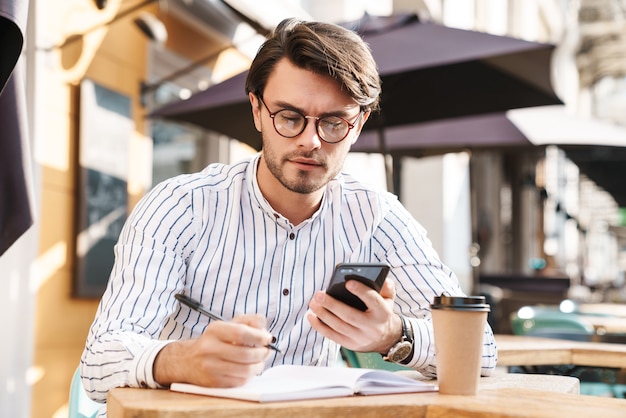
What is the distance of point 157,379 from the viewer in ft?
4.75

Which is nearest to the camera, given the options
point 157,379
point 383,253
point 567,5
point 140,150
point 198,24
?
point 157,379

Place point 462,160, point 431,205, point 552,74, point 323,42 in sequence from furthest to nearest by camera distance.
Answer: point 462,160 < point 431,205 < point 552,74 < point 323,42

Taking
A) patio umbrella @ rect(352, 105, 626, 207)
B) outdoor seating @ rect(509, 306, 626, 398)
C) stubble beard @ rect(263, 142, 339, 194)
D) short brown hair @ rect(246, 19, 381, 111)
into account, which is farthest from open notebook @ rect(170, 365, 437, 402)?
patio umbrella @ rect(352, 105, 626, 207)

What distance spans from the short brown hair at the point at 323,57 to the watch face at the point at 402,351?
571 millimetres

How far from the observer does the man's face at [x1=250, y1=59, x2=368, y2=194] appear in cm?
194

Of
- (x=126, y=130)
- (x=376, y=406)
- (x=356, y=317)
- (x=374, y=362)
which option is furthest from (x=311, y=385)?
(x=126, y=130)

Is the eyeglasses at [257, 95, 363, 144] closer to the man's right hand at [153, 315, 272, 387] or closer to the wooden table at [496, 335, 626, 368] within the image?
the man's right hand at [153, 315, 272, 387]

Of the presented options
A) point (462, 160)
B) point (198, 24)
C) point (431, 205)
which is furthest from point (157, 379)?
point (462, 160)

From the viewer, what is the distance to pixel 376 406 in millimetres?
1300

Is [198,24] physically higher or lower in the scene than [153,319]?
higher

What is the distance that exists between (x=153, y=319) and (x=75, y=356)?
3181 millimetres

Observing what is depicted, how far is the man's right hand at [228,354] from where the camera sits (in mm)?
1343

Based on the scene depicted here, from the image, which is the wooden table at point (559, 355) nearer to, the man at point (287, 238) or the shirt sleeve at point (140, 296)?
the man at point (287, 238)

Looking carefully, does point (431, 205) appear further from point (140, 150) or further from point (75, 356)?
point (75, 356)
